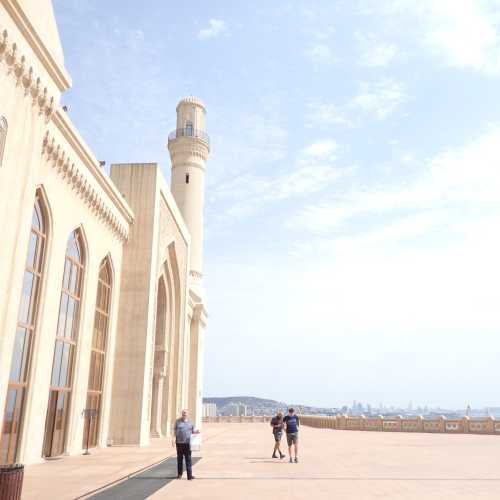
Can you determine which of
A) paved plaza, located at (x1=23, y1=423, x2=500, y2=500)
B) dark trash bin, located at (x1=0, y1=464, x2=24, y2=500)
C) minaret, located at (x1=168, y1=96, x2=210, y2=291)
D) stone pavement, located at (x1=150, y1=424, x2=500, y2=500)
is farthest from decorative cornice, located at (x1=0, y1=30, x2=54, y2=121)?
minaret, located at (x1=168, y1=96, x2=210, y2=291)

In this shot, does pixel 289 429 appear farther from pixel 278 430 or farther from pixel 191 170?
pixel 191 170

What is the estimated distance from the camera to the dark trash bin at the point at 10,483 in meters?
6.23

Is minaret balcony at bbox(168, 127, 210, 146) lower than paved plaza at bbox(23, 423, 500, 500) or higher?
higher

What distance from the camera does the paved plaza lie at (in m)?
9.30

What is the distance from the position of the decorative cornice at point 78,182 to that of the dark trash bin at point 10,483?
1017 centimetres

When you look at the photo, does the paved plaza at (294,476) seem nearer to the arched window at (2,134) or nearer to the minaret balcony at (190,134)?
the arched window at (2,134)

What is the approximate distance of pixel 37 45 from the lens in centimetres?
1120

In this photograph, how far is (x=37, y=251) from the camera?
1412cm

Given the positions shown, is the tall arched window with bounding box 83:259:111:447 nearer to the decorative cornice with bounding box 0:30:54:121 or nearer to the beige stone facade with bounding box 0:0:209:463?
the beige stone facade with bounding box 0:0:209:463

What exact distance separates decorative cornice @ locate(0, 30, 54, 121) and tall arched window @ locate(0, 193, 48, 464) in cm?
359

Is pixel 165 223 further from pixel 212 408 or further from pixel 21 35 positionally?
pixel 212 408

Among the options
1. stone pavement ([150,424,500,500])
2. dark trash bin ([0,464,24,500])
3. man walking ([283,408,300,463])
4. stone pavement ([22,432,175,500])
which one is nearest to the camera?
dark trash bin ([0,464,24,500])

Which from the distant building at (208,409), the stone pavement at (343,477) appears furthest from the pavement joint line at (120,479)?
the distant building at (208,409)

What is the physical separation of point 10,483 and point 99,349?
13062 millimetres
